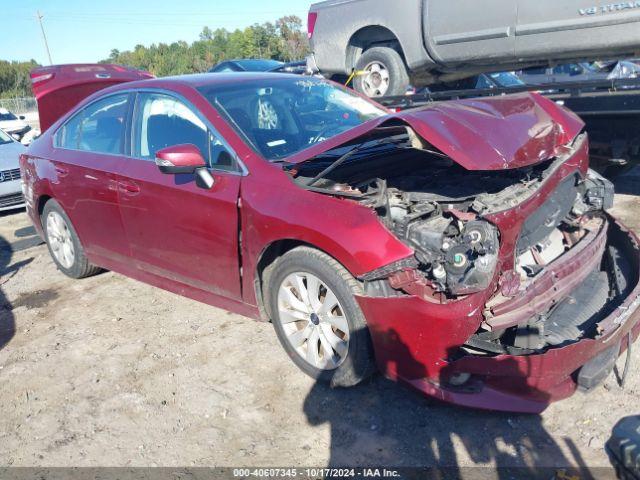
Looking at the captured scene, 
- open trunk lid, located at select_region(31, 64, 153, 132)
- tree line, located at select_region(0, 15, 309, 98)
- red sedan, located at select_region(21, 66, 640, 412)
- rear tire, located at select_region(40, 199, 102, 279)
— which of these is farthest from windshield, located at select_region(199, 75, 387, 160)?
tree line, located at select_region(0, 15, 309, 98)

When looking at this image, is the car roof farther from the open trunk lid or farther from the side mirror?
the open trunk lid

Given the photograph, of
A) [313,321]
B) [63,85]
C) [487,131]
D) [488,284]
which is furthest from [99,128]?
[488,284]

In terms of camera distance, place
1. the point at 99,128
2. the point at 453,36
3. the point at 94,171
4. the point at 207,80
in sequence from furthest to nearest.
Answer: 1. the point at 453,36
2. the point at 99,128
3. the point at 94,171
4. the point at 207,80

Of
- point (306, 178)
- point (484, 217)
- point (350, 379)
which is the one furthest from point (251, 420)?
point (484, 217)

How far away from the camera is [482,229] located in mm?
2918

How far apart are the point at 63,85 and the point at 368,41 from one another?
3812 mm

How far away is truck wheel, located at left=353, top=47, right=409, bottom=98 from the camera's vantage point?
23.9 ft

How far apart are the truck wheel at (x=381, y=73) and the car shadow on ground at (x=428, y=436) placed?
493 cm

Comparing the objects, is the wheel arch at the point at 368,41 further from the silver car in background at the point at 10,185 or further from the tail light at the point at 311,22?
the silver car in background at the point at 10,185

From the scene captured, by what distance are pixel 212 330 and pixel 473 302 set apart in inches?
82.0

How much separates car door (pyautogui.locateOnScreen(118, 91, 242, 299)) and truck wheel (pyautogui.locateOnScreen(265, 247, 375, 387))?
0.41 metres

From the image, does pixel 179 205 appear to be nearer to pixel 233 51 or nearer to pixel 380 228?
pixel 380 228

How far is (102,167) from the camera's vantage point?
438 cm

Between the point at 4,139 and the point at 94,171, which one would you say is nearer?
the point at 94,171
